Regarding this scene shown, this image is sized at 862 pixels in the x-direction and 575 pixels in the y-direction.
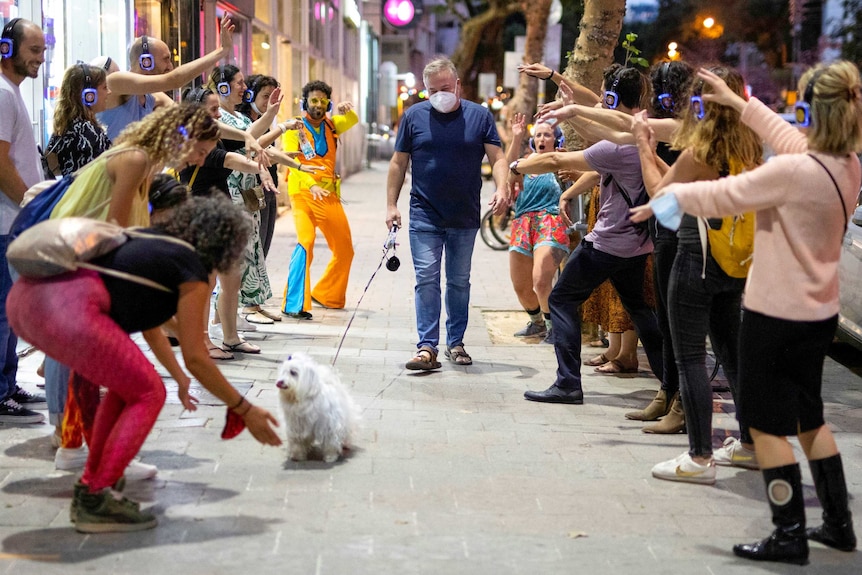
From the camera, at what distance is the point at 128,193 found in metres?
5.00

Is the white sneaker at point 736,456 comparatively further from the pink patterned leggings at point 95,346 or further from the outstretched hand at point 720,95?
the pink patterned leggings at point 95,346

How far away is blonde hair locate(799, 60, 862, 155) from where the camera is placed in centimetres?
440

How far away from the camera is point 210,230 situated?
187 inches

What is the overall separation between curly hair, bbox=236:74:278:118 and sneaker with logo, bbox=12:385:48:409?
3662 millimetres

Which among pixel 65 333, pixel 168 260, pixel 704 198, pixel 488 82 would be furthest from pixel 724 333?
pixel 488 82

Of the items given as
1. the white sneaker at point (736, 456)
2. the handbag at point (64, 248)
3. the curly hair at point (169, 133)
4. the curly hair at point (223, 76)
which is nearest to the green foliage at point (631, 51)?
the curly hair at point (223, 76)

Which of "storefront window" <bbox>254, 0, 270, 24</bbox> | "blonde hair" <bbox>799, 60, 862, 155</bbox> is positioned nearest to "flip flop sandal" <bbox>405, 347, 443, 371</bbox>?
"blonde hair" <bbox>799, 60, 862, 155</bbox>

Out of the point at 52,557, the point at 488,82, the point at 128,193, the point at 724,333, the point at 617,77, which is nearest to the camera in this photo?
the point at 52,557

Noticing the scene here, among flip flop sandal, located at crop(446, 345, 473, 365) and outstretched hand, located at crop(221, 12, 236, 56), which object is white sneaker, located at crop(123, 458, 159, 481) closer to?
outstretched hand, located at crop(221, 12, 236, 56)

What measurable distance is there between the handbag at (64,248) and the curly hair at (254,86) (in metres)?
5.32

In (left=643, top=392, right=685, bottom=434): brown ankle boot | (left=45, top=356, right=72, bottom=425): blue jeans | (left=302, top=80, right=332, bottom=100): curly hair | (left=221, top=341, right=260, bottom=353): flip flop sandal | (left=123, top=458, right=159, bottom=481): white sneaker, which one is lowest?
(left=221, top=341, right=260, bottom=353): flip flop sandal

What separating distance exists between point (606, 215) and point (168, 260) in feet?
11.1

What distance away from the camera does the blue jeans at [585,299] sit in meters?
7.23

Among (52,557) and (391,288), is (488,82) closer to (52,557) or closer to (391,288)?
(391,288)
